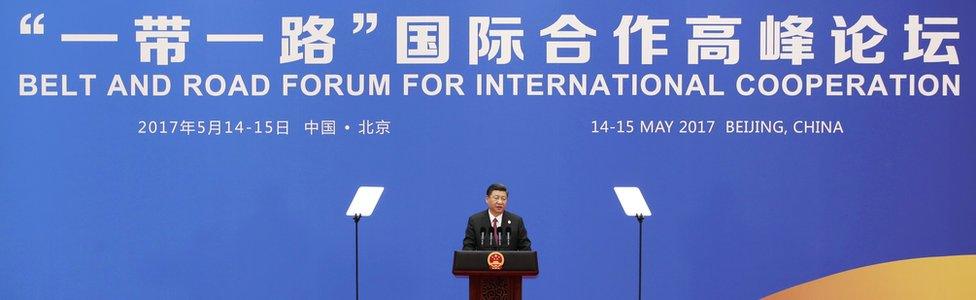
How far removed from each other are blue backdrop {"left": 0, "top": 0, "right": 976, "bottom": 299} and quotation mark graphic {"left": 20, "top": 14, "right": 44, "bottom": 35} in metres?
0.07

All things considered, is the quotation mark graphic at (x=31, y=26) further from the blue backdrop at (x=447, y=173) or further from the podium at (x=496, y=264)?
the podium at (x=496, y=264)

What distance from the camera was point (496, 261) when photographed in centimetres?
402

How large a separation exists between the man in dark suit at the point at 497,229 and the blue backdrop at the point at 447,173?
2.29 ft

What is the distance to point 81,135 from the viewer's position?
5246mm

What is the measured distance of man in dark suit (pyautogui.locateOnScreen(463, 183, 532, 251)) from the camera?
4543mm

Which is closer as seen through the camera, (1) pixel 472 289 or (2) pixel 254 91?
(1) pixel 472 289

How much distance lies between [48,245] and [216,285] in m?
0.94

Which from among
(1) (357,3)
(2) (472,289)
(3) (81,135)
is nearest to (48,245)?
(3) (81,135)

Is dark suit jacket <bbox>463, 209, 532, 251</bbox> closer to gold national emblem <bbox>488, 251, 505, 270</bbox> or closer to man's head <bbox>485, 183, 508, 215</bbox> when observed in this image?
man's head <bbox>485, 183, 508, 215</bbox>

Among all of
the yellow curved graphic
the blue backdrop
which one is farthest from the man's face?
the yellow curved graphic

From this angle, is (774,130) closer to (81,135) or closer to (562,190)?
(562,190)

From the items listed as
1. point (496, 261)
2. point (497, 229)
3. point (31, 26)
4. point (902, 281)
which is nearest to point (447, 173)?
point (497, 229)

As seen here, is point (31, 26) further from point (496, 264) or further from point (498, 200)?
point (496, 264)

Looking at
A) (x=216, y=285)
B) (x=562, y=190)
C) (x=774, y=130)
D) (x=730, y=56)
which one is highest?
(x=730, y=56)
